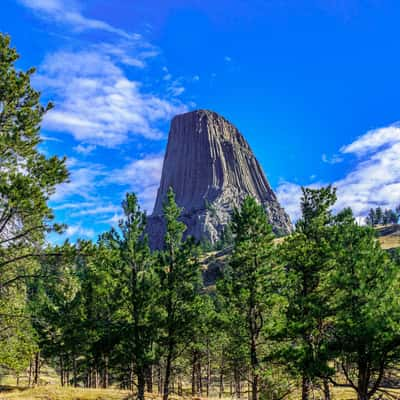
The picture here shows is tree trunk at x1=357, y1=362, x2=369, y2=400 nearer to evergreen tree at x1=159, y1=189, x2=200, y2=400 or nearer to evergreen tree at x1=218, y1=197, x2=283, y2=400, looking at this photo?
evergreen tree at x1=218, y1=197, x2=283, y2=400

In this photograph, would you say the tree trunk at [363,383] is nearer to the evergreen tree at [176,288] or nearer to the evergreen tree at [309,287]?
the evergreen tree at [309,287]

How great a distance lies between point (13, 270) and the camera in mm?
15852

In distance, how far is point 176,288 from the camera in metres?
25.4

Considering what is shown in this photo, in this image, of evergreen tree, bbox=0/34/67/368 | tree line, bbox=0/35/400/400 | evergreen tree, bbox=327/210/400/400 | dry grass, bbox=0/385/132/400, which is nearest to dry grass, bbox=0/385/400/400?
dry grass, bbox=0/385/132/400

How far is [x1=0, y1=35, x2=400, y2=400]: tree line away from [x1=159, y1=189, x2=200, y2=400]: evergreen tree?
7 cm

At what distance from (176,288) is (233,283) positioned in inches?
163

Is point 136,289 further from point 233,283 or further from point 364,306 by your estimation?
point 364,306

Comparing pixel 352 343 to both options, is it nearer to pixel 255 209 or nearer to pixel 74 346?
pixel 255 209

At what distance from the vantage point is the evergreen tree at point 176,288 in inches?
987

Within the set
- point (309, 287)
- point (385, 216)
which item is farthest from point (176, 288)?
point (385, 216)

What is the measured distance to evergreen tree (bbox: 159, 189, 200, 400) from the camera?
2506cm

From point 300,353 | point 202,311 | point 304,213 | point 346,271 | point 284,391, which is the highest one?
point 304,213

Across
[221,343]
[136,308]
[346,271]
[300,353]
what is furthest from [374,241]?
[221,343]

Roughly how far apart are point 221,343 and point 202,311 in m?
20.7
